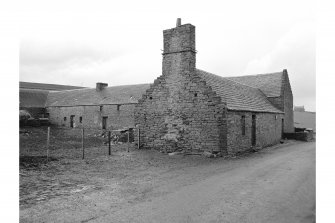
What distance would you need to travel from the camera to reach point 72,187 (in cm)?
902

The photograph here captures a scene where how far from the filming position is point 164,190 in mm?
8766

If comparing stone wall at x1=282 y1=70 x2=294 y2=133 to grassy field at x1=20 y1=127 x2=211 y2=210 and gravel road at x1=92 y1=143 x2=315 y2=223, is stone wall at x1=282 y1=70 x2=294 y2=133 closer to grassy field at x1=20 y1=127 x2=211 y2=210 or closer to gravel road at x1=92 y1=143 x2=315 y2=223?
grassy field at x1=20 y1=127 x2=211 y2=210

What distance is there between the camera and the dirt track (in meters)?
6.40

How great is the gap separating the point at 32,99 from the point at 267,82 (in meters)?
41.2

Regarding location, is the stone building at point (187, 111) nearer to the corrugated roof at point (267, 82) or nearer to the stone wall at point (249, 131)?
the stone wall at point (249, 131)

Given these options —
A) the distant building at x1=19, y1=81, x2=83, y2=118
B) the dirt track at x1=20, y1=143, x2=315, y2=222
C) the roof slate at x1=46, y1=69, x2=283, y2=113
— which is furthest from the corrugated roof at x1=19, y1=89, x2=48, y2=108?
the dirt track at x1=20, y1=143, x2=315, y2=222

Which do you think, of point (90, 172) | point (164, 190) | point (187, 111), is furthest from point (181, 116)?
point (164, 190)

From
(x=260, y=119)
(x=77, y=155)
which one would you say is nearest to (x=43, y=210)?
(x=77, y=155)

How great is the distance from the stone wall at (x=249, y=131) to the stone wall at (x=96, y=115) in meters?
18.1

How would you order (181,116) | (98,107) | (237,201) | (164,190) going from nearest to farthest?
1. (237,201)
2. (164,190)
3. (181,116)
4. (98,107)

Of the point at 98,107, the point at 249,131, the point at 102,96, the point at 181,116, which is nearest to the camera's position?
the point at 181,116

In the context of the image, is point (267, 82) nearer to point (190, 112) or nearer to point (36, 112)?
point (190, 112)

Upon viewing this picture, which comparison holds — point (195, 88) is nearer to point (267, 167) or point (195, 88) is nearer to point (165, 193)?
point (267, 167)

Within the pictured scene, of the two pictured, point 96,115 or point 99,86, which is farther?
point 99,86
